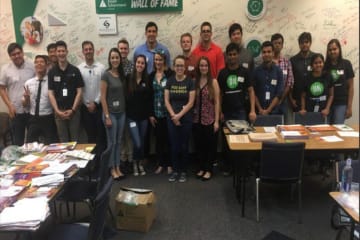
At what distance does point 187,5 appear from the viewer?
4688 millimetres

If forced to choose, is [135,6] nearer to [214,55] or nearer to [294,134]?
[214,55]

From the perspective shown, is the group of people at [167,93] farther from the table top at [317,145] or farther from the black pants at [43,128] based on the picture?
the table top at [317,145]

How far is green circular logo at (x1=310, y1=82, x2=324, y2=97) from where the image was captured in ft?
13.5

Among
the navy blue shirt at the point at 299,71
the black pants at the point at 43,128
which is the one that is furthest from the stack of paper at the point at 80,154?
the navy blue shirt at the point at 299,71

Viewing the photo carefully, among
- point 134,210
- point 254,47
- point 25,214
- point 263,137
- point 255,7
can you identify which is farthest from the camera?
point 254,47

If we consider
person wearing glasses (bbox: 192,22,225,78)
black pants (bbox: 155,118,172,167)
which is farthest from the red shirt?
black pants (bbox: 155,118,172,167)

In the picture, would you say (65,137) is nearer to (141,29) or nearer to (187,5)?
(141,29)

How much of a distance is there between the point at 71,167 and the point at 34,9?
3.04 meters

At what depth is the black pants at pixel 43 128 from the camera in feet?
13.2

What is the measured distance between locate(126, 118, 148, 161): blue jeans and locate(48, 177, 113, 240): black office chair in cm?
196

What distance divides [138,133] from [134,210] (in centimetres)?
136

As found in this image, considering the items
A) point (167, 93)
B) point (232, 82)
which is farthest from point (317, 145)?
point (167, 93)

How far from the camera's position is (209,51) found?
14.5 feet

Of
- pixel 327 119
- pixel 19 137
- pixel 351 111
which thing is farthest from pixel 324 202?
pixel 19 137
